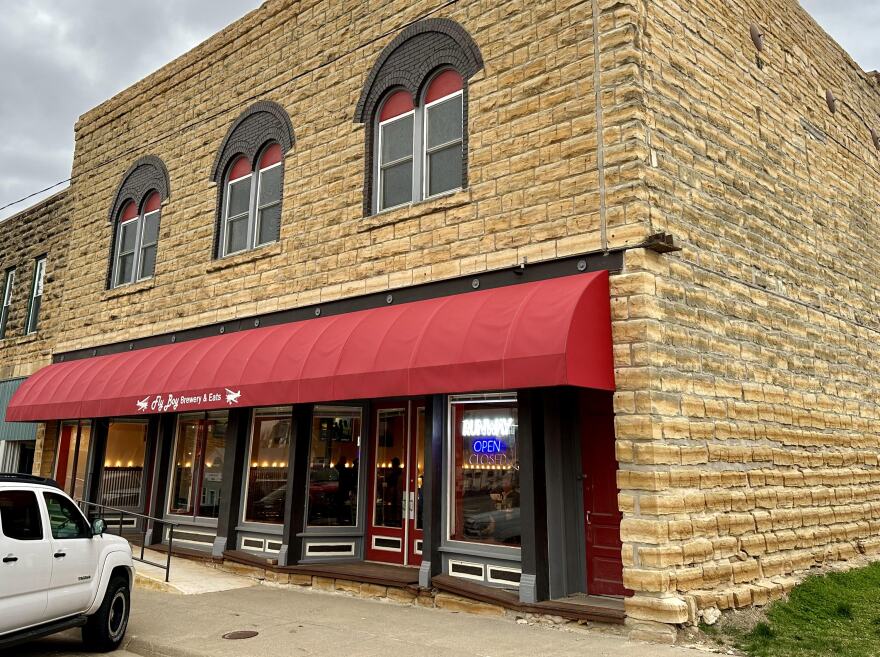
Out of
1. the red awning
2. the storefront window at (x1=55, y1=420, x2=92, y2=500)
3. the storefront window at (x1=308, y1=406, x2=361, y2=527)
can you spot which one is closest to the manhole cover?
the red awning

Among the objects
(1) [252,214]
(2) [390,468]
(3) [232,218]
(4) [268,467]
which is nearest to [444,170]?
(1) [252,214]

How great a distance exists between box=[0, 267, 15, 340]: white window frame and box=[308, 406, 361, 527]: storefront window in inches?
534

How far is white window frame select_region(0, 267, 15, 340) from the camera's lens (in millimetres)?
20547

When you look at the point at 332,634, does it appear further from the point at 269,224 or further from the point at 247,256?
the point at 269,224

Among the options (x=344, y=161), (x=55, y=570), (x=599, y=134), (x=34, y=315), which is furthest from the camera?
(x=34, y=315)

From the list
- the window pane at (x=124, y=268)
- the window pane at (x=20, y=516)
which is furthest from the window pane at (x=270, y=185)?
the window pane at (x=20, y=516)

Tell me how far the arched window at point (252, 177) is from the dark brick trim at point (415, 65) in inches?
79.3

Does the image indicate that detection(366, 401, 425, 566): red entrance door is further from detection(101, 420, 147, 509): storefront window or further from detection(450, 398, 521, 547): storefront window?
detection(101, 420, 147, 509): storefront window

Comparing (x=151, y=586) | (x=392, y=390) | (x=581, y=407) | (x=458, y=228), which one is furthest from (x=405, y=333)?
(x=151, y=586)

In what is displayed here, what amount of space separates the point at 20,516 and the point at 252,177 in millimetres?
8542

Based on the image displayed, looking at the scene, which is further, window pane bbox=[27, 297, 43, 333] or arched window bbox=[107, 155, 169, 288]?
window pane bbox=[27, 297, 43, 333]

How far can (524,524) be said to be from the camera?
27.7 ft

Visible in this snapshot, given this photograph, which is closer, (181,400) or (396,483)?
(396,483)

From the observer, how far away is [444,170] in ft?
35.0
